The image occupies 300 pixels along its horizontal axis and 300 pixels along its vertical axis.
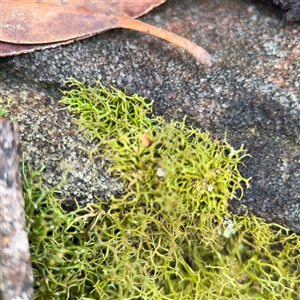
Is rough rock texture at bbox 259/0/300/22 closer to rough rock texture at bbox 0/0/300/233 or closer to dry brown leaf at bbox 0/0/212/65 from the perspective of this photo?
rough rock texture at bbox 0/0/300/233

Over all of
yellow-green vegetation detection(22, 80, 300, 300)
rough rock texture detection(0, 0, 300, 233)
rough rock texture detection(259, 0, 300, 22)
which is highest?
rough rock texture detection(259, 0, 300, 22)

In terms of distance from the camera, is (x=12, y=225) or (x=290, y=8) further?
(x=290, y=8)

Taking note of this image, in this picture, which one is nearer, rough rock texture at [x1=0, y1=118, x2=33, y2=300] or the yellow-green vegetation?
rough rock texture at [x1=0, y1=118, x2=33, y2=300]

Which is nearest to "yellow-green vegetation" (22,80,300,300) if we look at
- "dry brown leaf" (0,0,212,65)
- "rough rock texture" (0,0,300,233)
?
"rough rock texture" (0,0,300,233)

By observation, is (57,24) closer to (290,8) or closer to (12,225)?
(12,225)

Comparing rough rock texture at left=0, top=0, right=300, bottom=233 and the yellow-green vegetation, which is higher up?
rough rock texture at left=0, top=0, right=300, bottom=233

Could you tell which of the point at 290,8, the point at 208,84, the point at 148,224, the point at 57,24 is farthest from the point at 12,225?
the point at 290,8

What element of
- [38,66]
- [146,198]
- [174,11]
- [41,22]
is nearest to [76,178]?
[146,198]
